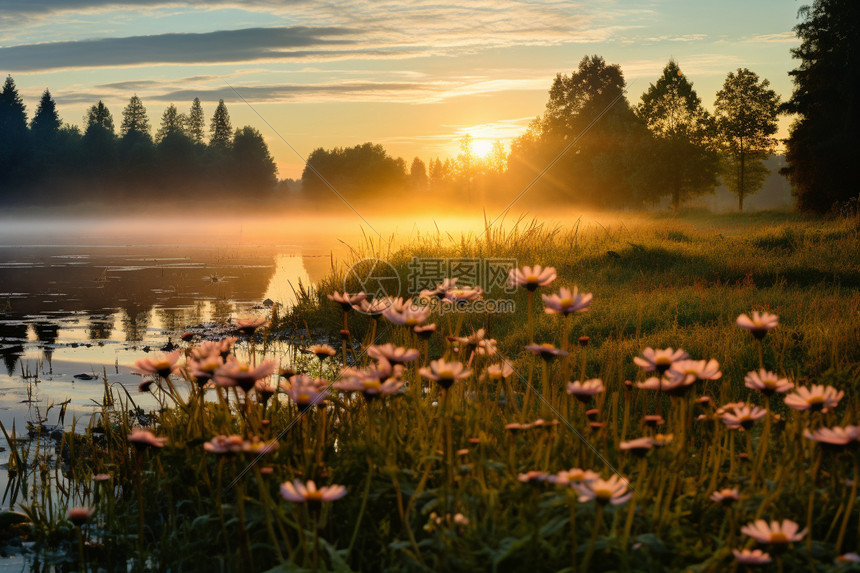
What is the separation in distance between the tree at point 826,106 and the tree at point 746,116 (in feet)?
31.8

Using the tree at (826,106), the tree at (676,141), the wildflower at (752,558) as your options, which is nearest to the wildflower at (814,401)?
the wildflower at (752,558)

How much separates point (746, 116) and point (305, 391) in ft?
131

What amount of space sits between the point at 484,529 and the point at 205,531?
129 centimetres

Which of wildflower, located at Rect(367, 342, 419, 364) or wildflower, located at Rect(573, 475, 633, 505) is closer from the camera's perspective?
wildflower, located at Rect(573, 475, 633, 505)

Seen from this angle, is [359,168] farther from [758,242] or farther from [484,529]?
[484,529]

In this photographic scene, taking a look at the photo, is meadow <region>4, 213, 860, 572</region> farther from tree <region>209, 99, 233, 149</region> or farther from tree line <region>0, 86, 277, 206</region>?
tree <region>209, 99, 233, 149</region>

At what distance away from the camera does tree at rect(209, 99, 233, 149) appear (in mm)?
74688

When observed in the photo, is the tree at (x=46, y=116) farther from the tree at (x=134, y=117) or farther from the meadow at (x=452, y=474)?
the meadow at (x=452, y=474)

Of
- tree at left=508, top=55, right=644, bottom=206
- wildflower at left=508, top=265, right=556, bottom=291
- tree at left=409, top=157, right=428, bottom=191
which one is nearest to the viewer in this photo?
wildflower at left=508, top=265, right=556, bottom=291

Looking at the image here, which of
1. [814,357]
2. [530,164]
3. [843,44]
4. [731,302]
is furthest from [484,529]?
[530,164]

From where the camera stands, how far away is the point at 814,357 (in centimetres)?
541

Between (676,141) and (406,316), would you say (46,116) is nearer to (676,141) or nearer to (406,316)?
(676,141)

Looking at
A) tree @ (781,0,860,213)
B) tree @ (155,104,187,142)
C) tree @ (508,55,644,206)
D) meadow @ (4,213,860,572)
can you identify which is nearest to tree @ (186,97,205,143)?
tree @ (155,104,187,142)

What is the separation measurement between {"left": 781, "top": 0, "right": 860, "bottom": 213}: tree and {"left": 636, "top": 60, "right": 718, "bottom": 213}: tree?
885 cm
